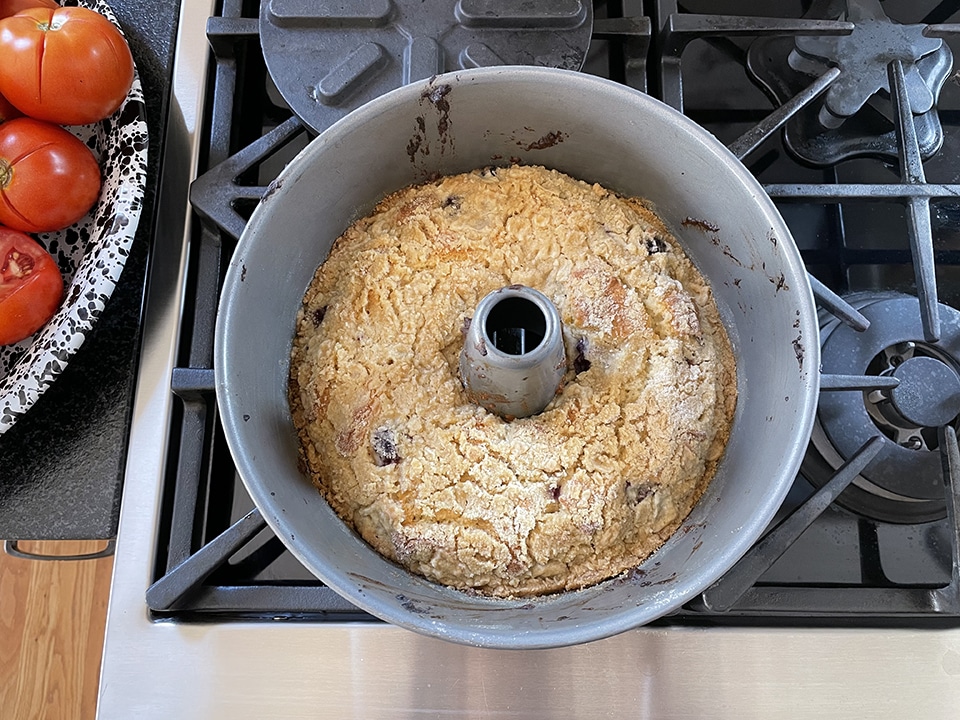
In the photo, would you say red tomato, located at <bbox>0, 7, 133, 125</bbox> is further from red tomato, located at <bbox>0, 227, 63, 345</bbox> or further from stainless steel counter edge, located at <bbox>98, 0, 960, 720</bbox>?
stainless steel counter edge, located at <bbox>98, 0, 960, 720</bbox>

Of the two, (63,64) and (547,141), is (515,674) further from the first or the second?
(63,64)

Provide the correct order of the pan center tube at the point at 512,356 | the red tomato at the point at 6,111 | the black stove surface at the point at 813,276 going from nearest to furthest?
the pan center tube at the point at 512,356 < the black stove surface at the point at 813,276 < the red tomato at the point at 6,111

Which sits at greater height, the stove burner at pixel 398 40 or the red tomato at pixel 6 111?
the stove burner at pixel 398 40

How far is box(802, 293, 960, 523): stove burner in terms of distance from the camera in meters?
0.74

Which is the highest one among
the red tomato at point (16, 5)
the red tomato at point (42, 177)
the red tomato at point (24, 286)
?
the red tomato at point (16, 5)

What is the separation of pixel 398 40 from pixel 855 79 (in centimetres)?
53

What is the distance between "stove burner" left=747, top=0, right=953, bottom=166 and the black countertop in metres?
0.75

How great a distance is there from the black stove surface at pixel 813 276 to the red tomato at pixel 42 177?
130 mm

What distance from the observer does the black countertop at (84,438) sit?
0.75m

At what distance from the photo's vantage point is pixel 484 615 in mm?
626

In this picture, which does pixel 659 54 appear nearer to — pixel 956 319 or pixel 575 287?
pixel 575 287

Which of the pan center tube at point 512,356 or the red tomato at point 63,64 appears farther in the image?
the red tomato at point 63,64

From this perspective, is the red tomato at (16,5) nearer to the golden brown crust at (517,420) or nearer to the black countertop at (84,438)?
the black countertop at (84,438)

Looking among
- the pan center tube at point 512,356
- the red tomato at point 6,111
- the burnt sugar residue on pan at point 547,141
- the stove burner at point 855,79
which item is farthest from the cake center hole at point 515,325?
the red tomato at point 6,111
